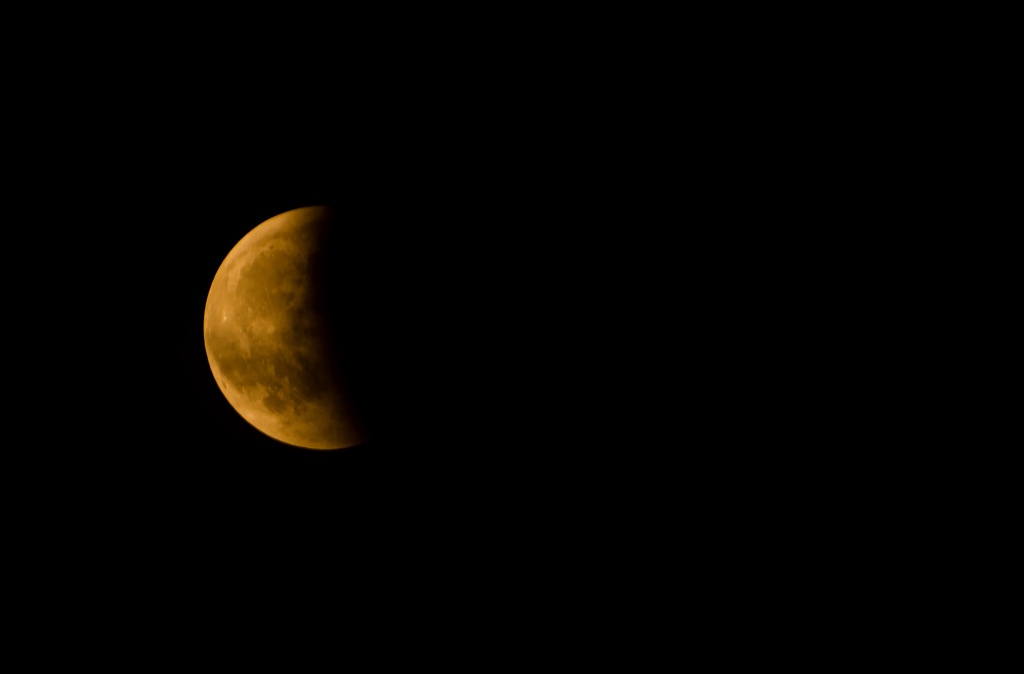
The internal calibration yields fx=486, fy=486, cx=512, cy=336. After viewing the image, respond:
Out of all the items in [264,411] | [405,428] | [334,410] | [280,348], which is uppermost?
[280,348]

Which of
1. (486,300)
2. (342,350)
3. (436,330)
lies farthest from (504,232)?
(342,350)

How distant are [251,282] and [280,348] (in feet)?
0.96

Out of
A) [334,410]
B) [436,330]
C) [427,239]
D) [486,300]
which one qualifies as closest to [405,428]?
[334,410]

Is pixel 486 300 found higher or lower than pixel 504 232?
lower

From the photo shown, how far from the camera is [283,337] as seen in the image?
1.67m

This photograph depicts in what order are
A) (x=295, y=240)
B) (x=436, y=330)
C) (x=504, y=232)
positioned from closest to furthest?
(x=436, y=330) → (x=504, y=232) → (x=295, y=240)

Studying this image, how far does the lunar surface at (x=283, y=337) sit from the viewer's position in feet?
5.44

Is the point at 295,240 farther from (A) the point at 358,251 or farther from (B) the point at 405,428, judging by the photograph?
(B) the point at 405,428

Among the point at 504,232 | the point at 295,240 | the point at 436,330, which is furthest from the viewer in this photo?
the point at 295,240

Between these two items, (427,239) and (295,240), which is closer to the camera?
(427,239)

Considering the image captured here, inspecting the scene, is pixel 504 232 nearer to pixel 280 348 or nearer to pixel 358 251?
pixel 358 251

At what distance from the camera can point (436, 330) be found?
1.55m

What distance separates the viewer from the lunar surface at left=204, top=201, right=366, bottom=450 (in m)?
1.66

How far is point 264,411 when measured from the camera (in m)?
1.85
